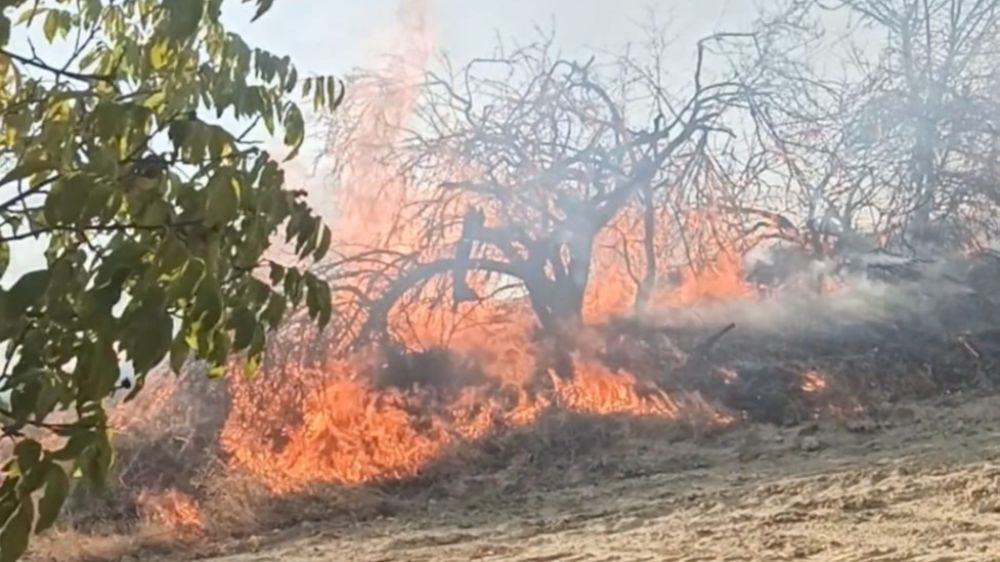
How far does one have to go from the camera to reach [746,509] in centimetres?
538

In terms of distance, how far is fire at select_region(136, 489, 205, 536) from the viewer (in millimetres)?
6496

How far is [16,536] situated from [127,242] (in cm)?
30

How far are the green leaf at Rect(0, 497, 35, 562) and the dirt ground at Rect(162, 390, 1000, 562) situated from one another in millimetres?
3607

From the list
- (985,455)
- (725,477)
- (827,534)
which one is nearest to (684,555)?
(827,534)

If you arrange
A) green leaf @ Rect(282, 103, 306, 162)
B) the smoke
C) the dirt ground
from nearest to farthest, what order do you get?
green leaf @ Rect(282, 103, 306, 162), the dirt ground, the smoke

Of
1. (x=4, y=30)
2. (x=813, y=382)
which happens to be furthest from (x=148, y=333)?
(x=813, y=382)

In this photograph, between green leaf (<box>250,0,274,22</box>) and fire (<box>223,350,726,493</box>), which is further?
fire (<box>223,350,726,493</box>)

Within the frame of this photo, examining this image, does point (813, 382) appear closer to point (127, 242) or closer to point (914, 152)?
point (914, 152)

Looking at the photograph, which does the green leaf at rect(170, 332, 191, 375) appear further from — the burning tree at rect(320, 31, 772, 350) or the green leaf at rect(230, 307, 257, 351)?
the burning tree at rect(320, 31, 772, 350)

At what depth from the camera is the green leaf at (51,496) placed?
97 centimetres

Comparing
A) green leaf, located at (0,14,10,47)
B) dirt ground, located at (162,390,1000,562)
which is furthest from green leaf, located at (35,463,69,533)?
dirt ground, located at (162,390,1000,562)

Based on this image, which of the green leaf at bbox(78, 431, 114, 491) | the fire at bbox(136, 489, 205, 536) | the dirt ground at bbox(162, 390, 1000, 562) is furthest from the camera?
the fire at bbox(136, 489, 205, 536)

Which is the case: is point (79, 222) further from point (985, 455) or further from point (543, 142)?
point (543, 142)

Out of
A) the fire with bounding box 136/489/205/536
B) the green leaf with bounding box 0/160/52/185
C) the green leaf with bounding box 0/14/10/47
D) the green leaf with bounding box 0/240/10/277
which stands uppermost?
the green leaf with bounding box 0/14/10/47
